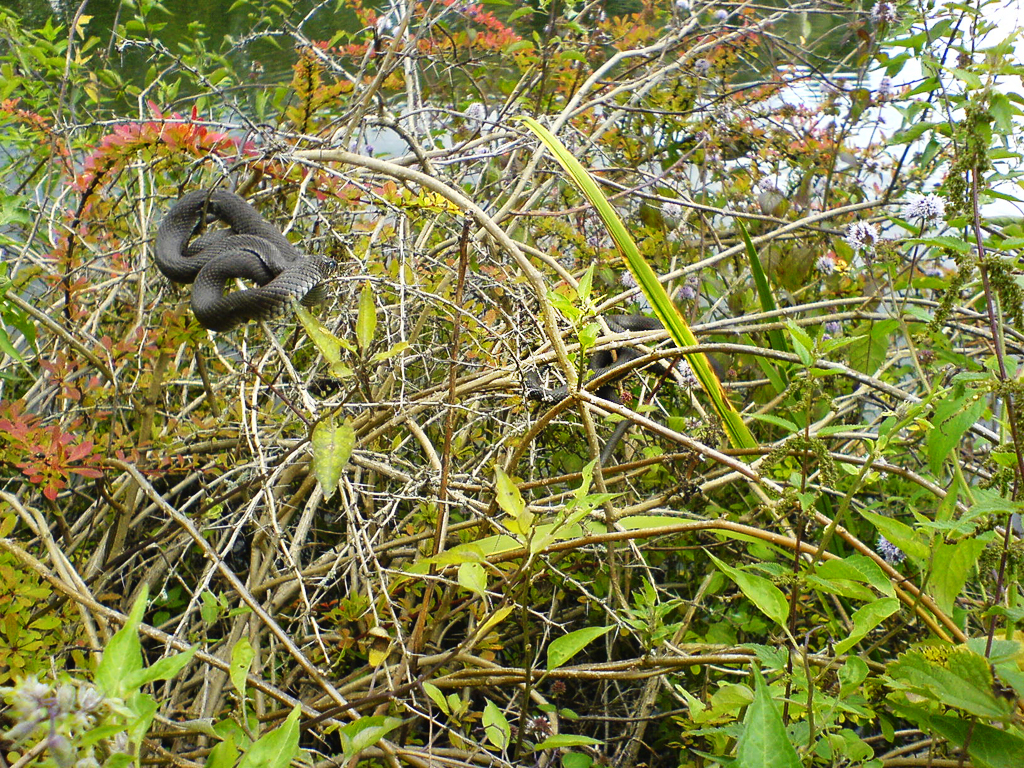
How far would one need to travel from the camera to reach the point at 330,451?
1.08 meters

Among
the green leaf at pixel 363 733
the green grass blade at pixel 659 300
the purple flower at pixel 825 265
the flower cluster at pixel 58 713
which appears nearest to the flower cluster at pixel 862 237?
the purple flower at pixel 825 265

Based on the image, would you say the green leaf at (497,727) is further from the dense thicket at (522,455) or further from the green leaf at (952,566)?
the green leaf at (952,566)

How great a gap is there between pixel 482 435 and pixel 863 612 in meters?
1.32

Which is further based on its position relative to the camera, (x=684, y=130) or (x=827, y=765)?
(x=684, y=130)

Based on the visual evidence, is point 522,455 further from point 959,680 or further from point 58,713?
point 58,713

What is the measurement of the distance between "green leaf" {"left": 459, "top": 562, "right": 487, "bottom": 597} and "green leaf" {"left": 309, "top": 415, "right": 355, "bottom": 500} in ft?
0.79

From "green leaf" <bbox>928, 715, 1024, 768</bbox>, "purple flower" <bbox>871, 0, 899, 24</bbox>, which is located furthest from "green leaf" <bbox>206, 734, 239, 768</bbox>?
"purple flower" <bbox>871, 0, 899, 24</bbox>

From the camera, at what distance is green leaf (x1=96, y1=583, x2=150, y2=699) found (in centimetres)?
66

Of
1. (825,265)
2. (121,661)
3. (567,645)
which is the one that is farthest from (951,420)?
(825,265)

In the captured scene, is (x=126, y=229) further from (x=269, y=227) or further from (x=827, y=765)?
(x=827, y=765)

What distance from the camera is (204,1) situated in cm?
613

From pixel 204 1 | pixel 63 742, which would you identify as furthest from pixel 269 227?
pixel 204 1

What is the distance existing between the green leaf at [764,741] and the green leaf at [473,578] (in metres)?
0.33

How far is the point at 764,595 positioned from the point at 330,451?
625 mm
